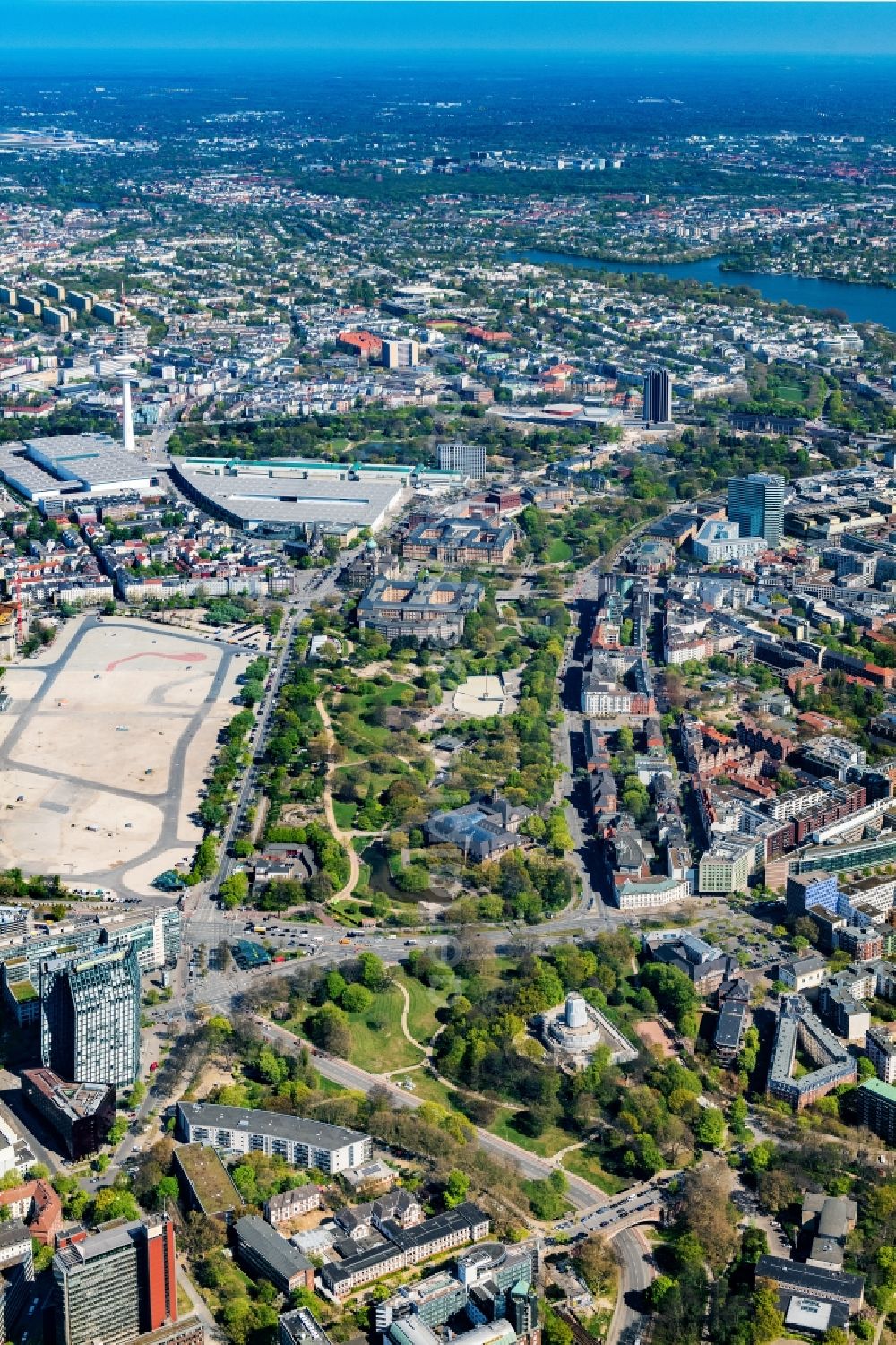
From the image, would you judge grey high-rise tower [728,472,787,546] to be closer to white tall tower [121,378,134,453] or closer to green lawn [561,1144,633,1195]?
white tall tower [121,378,134,453]

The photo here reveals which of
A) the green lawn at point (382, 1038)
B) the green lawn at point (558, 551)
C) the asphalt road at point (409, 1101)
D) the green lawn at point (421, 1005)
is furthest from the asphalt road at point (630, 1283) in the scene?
the green lawn at point (558, 551)

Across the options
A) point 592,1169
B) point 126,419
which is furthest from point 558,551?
point 592,1169

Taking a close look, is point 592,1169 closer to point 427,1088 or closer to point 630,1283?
point 630,1283

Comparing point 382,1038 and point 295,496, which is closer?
point 382,1038

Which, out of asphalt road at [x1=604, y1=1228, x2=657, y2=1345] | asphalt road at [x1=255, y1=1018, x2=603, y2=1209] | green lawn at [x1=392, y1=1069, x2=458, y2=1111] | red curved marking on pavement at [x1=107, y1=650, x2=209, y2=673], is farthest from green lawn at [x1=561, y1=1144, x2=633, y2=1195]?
red curved marking on pavement at [x1=107, y1=650, x2=209, y2=673]

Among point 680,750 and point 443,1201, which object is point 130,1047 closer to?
point 443,1201

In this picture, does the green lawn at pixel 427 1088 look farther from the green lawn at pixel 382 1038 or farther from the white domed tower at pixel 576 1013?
the white domed tower at pixel 576 1013
